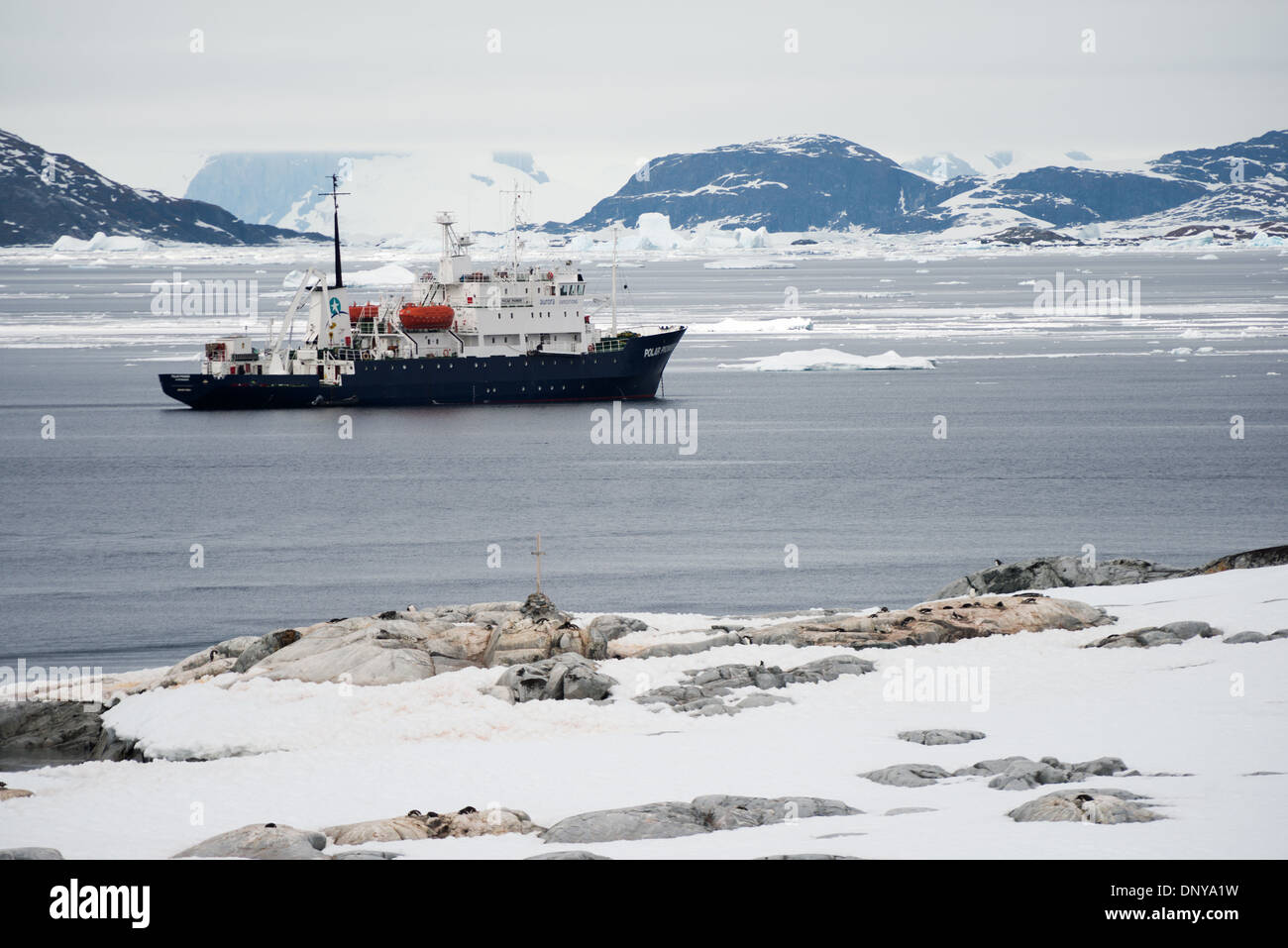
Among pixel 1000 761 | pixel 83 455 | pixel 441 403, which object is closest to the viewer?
pixel 1000 761

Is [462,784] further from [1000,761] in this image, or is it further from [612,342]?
[612,342]

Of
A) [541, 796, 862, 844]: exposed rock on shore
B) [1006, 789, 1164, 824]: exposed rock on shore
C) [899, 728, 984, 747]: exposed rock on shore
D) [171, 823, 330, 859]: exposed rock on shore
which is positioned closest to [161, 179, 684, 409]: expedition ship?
[899, 728, 984, 747]: exposed rock on shore

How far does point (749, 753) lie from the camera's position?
1645cm

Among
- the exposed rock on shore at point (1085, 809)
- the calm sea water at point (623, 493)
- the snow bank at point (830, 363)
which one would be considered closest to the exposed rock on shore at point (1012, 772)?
the exposed rock on shore at point (1085, 809)

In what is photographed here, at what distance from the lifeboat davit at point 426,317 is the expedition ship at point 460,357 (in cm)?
4

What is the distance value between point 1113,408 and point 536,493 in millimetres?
29733

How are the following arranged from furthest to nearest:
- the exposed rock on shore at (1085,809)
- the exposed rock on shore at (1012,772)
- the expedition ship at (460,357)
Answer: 1. the expedition ship at (460,357)
2. the exposed rock on shore at (1012,772)
3. the exposed rock on shore at (1085,809)

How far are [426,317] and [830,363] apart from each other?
863 inches

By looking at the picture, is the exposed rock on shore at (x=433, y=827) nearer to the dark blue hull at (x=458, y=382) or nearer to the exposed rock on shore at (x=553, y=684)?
the exposed rock on shore at (x=553, y=684)

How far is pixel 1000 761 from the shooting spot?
49.3 ft

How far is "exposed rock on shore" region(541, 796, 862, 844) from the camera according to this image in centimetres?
1338

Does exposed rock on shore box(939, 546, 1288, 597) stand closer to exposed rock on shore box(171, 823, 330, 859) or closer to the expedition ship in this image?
exposed rock on shore box(171, 823, 330, 859)

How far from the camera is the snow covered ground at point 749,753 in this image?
42.0 ft

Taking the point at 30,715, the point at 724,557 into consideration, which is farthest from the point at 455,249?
the point at 30,715
